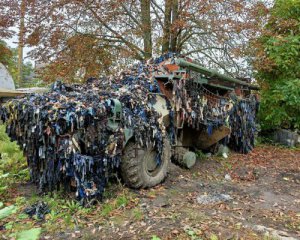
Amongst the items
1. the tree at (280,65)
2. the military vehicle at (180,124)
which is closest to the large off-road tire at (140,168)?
the military vehicle at (180,124)

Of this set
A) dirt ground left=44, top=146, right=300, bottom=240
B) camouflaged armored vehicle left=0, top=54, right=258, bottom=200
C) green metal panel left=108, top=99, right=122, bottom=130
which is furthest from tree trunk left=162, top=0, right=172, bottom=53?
green metal panel left=108, top=99, right=122, bottom=130

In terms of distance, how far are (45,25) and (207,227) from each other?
6776 mm

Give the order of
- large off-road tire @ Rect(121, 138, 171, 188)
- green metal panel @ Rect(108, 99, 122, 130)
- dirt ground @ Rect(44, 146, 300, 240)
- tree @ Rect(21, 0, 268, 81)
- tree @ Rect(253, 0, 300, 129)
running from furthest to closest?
tree @ Rect(253, 0, 300, 129) → tree @ Rect(21, 0, 268, 81) → large off-road tire @ Rect(121, 138, 171, 188) → green metal panel @ Rect(108, 99, 122, 130) → dirt ground @ Rect(44, 146, 300, 240)

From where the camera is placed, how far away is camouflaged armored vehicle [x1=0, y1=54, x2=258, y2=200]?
4.38 m

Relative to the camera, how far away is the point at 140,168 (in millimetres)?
5055

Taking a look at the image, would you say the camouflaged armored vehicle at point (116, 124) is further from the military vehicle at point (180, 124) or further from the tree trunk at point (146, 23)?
the tree trunk at point (146, 23)

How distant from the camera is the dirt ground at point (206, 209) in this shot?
3.69 metres

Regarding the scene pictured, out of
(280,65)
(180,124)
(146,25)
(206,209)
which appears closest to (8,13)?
(146,25)

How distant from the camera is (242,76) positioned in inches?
392

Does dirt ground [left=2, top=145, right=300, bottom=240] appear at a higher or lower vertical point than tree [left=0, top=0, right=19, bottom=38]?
lower

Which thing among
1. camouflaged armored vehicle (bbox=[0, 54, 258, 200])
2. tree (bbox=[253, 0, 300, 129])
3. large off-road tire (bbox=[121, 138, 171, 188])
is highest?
tree (bbox=[253, 0, 300, 129])

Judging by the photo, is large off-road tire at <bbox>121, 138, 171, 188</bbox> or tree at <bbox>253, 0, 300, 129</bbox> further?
tree at <bbox>253, 0, 300, 129</bbox>

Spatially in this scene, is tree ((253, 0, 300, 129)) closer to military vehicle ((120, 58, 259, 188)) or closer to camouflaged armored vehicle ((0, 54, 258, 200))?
military vehicle ((120, 58, 259, 188))

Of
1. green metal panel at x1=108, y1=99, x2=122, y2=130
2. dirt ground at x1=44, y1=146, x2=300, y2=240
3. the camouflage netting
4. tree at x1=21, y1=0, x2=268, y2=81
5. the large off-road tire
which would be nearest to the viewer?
dirt ground at x1=44, y1=146, x2=300, y2=240
